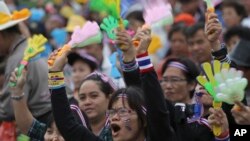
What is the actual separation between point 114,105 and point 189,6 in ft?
18.9

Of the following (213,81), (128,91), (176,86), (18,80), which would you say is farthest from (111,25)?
(176,86)

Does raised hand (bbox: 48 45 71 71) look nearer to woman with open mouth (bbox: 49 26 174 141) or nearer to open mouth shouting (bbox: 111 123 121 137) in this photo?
woman with open mouth (bbox: 49 26 174 141)

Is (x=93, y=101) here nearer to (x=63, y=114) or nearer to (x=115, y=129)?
(x=63, y=114)

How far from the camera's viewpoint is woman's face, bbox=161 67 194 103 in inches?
281

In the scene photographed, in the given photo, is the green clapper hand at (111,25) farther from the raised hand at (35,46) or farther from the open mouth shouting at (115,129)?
the raised hand at (35,46)

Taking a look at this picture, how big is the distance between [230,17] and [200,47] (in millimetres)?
1439

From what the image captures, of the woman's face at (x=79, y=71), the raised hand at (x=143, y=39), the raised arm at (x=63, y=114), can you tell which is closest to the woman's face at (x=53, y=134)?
the raised arm at (x=63, y=114)

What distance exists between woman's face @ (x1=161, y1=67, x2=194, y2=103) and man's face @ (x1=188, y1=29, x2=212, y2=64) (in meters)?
1.10

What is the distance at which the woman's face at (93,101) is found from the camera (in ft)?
22.2

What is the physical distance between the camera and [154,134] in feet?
18.3

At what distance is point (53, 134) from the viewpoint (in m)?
6.31

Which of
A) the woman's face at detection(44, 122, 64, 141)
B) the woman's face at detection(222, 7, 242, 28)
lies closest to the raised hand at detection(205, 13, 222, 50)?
the woman's face at detection(44, 122, 64, 141)

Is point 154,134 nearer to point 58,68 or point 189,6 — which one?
point 58,68

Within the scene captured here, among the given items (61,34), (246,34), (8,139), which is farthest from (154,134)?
(61,34)
